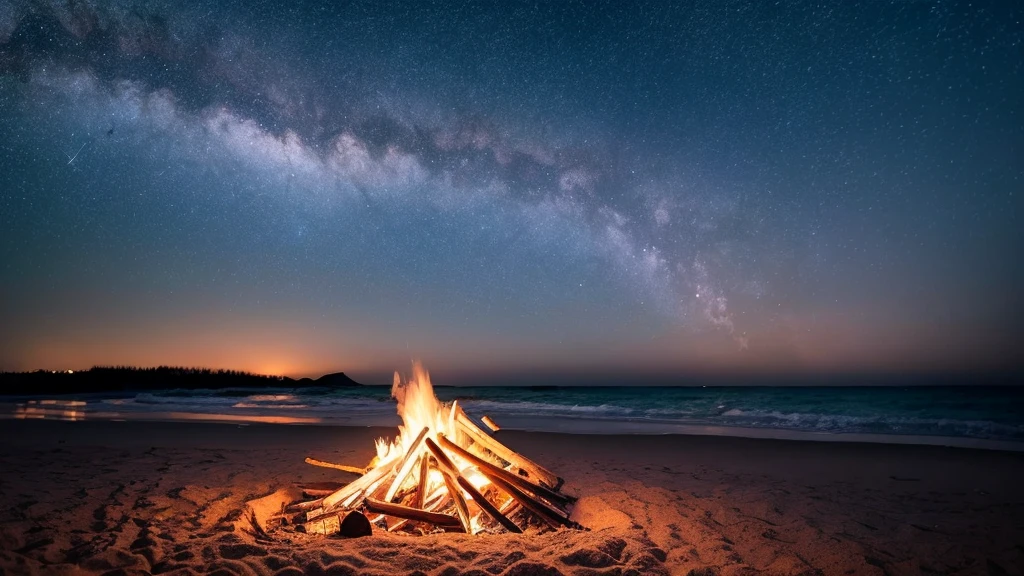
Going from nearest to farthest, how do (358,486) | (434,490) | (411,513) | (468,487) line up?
(411,513) < (468,487) < (358,486) < (434,490)

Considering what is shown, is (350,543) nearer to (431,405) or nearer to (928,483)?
(431,405)

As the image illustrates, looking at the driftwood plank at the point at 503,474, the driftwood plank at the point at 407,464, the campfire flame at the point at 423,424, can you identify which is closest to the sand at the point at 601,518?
the driftwood plank at the point at 503,474

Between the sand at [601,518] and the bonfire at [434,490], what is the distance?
27cm

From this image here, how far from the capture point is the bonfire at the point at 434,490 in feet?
15.4

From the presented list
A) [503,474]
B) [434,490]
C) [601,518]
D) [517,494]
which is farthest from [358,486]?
[601,518]

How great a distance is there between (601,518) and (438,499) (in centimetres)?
169

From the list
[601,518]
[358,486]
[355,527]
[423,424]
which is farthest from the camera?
[423,424]

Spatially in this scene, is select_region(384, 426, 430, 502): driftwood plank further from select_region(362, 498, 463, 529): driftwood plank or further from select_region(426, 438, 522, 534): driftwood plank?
select_region(362, 498, 463, 529): driftwood plank

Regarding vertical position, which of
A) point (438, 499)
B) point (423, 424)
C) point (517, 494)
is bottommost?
point (438, 499)

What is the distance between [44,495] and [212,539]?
103 inches

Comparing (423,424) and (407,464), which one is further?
(423,424)

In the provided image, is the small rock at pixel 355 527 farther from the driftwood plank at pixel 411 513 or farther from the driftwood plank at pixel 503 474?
the driftwood plank at pixel 503 474

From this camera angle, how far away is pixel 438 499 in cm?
530

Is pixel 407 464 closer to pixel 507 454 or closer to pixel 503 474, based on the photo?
pixel 503 474
